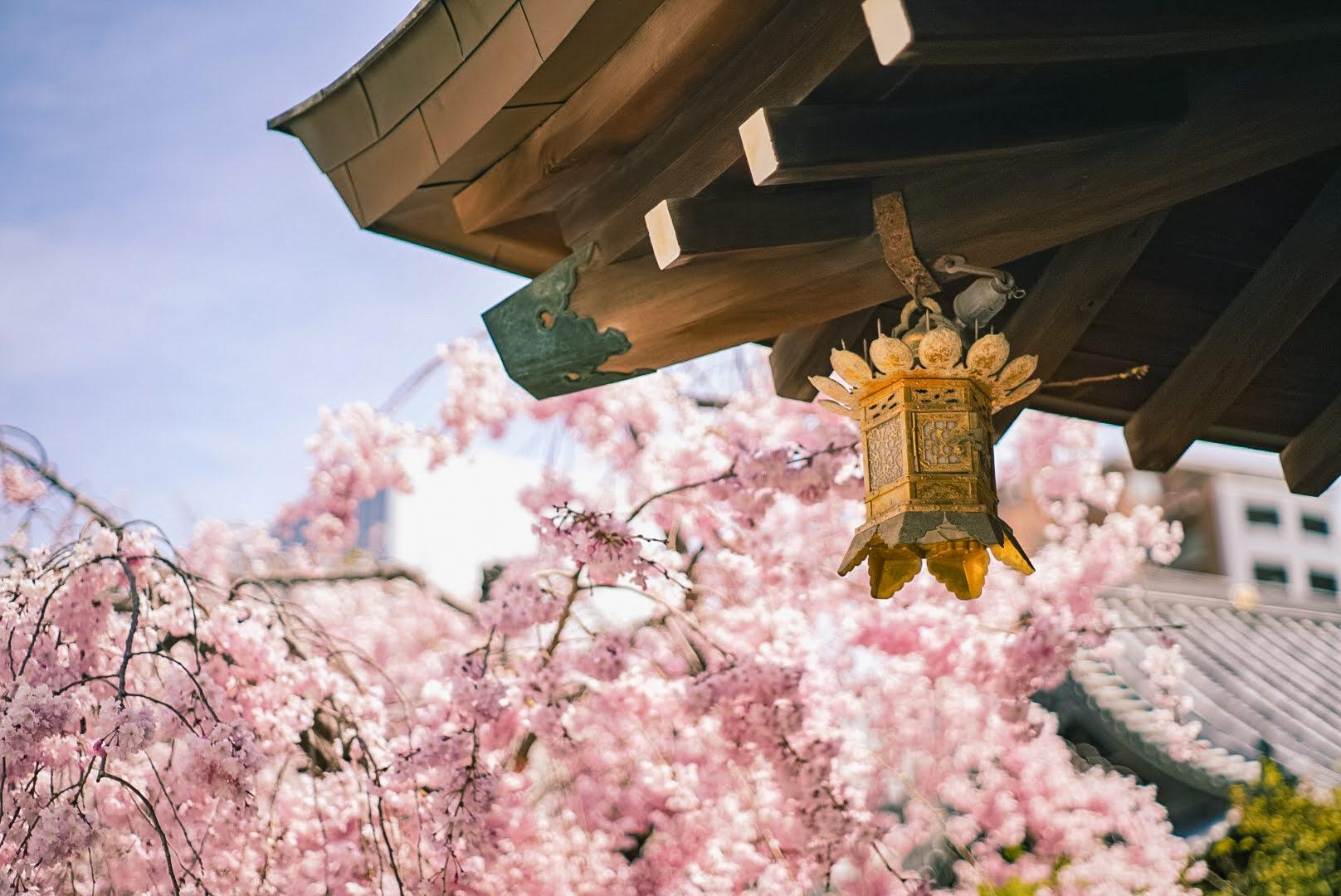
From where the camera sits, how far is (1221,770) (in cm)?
637

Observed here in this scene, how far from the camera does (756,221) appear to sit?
188cm

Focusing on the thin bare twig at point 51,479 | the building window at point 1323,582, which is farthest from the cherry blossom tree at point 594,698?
the building window at point 1323,582

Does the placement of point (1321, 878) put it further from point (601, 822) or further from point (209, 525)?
point (209, 525)

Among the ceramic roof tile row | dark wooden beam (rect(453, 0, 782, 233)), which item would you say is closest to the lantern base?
dark wooden beam (rect(453, 0, 782, 233))

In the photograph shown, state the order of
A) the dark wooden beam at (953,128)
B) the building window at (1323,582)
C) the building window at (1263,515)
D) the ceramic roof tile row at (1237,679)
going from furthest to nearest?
the building window at (1323,582) → the building window at (1263,515) → the ceramic roof tile row at (1237,679) → the dark wooden beam at (953,128)

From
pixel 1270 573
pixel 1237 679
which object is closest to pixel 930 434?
pixel 1237 679

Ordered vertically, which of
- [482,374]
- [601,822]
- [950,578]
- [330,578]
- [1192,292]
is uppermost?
[482,374]

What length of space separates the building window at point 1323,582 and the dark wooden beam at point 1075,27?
2176cm

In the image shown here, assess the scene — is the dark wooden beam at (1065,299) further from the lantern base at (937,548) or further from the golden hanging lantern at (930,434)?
the lantern base at (937,548)

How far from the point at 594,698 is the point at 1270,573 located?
61.0 feet

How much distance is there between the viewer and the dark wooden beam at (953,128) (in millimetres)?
1630

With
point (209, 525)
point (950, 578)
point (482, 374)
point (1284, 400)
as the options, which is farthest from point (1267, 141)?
point (209, 525)

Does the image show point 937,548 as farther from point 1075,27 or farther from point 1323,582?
point 1323,582

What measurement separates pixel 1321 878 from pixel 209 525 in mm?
7282
